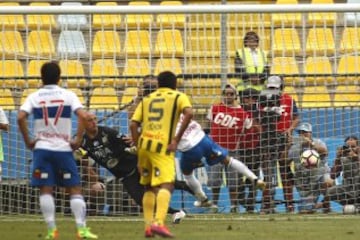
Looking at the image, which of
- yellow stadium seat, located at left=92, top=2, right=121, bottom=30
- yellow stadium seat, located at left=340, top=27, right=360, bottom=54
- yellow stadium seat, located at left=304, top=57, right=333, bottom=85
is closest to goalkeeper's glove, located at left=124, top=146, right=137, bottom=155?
yellow stadium seat, located at left=92, top=2, right=121, bottom=30

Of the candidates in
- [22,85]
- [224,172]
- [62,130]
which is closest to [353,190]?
[224,172]

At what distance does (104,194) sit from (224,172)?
1.83 meters

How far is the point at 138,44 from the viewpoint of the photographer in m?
17.0

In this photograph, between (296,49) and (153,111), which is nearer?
(153,111)

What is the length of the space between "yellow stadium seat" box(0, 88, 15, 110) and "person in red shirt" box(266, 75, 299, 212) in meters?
3.80

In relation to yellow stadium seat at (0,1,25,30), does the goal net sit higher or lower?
lower

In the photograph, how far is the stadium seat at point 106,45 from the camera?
55.0 feet

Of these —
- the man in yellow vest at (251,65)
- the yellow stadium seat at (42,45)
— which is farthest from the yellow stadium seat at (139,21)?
the man in yellow vest at (251,65)

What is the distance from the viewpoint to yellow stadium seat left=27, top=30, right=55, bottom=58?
16.9 meters

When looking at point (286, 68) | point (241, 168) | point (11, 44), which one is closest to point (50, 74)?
point (241, 168)

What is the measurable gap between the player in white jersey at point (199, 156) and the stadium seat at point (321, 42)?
2.36 metres

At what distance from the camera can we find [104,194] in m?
16.9

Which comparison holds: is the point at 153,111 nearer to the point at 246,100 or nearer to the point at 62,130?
the point at 62,130

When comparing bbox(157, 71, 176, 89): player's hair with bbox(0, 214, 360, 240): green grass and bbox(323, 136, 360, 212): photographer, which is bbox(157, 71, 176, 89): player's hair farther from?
bbox(323, 136, 360, 212): photographer
